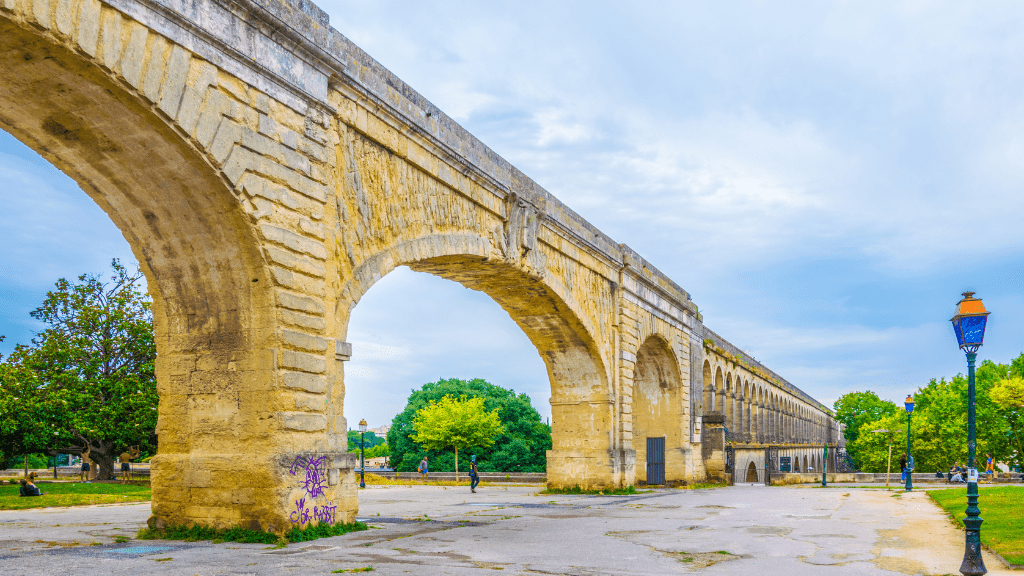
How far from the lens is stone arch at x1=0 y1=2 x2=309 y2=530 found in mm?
7676

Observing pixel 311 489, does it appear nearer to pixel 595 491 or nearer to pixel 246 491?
pixel 246 491

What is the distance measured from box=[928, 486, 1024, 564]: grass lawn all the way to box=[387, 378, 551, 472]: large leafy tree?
1357 inches

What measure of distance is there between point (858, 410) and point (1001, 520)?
84.2 meters

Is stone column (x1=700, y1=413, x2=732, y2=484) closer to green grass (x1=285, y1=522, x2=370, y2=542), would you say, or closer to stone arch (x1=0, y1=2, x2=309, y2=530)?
green grass (x1=285, y1=522, x2=370, y2=542)

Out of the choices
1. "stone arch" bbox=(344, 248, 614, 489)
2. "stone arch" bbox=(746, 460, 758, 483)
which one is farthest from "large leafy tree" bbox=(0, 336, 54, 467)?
"stone arch" bbox=(746, 460, 758, 483)

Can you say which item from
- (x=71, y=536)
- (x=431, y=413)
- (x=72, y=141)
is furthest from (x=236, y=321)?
(x=431, y=413)

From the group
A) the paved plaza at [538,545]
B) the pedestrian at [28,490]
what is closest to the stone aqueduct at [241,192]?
the paved plaza at [538,545]

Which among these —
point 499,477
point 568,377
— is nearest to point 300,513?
point 568,377

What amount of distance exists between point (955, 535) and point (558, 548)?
5614mm

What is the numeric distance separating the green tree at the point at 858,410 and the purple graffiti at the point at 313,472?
82252 millimetres

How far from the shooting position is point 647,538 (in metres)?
10.0

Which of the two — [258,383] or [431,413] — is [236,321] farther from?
[431,413]

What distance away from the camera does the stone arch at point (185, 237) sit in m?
7.68

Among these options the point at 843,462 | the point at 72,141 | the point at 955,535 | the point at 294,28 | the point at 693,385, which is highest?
the point at 294,28
